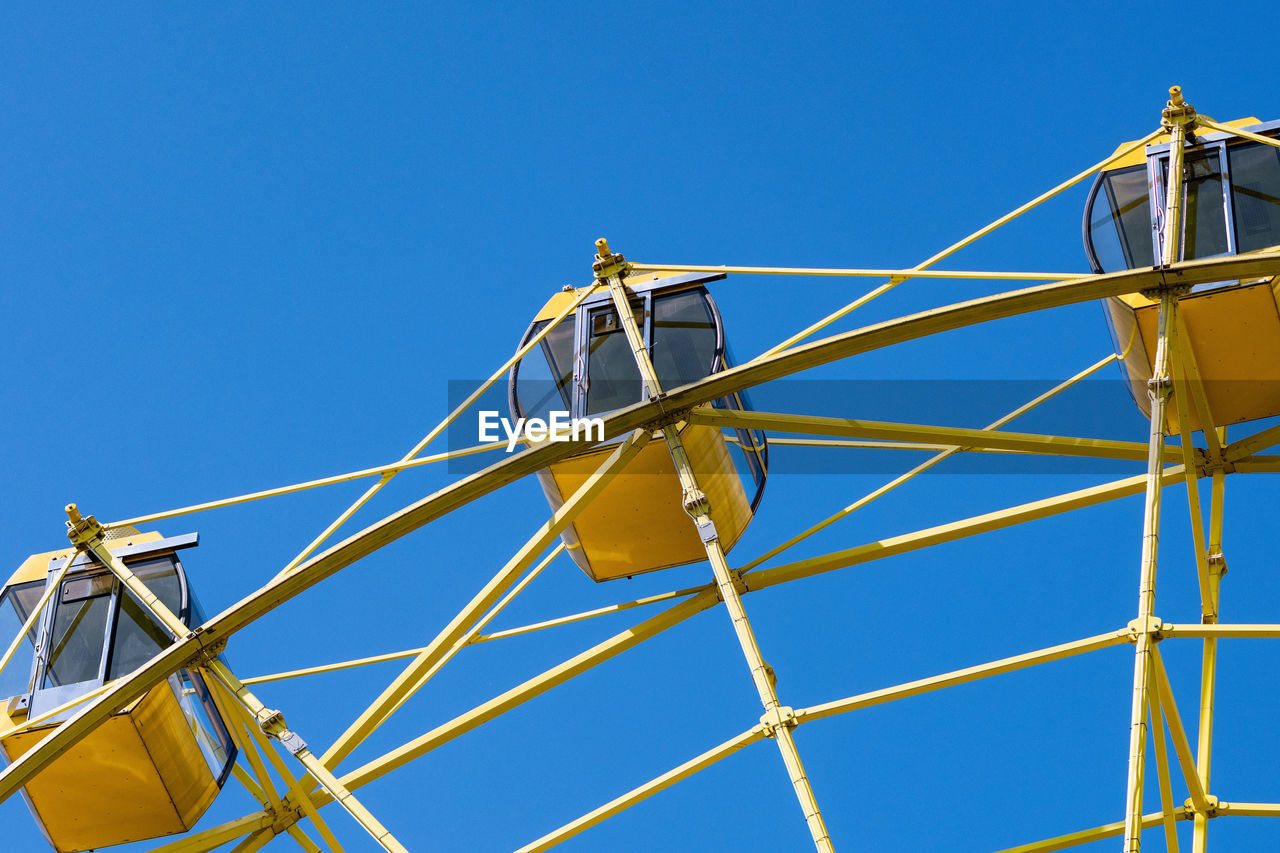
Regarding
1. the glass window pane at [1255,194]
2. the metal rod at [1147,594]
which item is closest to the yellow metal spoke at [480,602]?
the metal rod at [1147,594]

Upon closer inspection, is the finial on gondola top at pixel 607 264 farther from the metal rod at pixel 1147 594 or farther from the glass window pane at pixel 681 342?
the metal rod at pixel 1147 594

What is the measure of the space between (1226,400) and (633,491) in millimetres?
8128

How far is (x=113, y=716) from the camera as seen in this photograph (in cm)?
2394

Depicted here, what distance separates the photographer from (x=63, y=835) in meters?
25.3

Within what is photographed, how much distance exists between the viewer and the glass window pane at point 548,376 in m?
25.2

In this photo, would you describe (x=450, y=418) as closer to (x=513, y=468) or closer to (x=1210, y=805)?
(x=513, y=468)

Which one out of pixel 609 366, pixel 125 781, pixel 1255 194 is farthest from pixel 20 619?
pixel 1255 194

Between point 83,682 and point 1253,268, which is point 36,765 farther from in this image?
point 1253,268

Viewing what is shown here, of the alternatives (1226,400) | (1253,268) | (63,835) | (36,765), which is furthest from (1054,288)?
(63,835)

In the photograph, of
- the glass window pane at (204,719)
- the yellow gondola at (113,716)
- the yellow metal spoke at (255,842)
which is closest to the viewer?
the yellow metal spoke at (255,842)

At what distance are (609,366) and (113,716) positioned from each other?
8003 mm

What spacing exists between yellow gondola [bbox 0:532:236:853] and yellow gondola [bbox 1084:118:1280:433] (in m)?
13.5

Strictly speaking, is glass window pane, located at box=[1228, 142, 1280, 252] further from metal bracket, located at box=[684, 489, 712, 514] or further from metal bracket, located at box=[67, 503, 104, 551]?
metal bracket, located at box=[67, 503, 104, 551]

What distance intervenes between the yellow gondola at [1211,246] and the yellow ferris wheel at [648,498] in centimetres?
4
